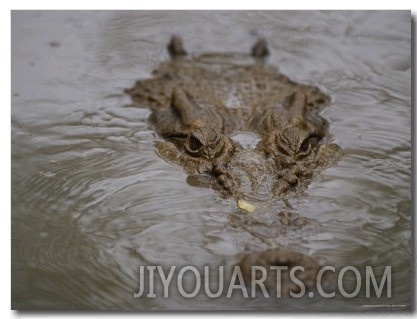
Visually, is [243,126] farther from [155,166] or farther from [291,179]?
[291,179]

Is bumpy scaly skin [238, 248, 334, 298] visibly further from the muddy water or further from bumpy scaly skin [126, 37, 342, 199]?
bumpy scaly skin [126, 37, 342, 199]

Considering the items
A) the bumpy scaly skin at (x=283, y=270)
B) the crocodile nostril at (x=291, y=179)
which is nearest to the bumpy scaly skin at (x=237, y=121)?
the crocodile nostril at (x=291, y=179)

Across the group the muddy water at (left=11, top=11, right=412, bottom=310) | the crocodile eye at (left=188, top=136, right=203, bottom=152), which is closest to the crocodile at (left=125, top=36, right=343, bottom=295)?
the crocodile eye at (left=188, top=136, right=203, bottom=152)

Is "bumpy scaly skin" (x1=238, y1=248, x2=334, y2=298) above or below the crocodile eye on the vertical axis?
below

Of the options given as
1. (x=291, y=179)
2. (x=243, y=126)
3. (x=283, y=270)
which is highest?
(x=243, y=126)

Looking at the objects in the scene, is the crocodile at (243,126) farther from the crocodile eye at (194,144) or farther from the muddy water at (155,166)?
the muddy water at (155,166)

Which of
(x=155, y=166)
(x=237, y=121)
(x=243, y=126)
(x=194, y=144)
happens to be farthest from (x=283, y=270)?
(x=237, y=121)
